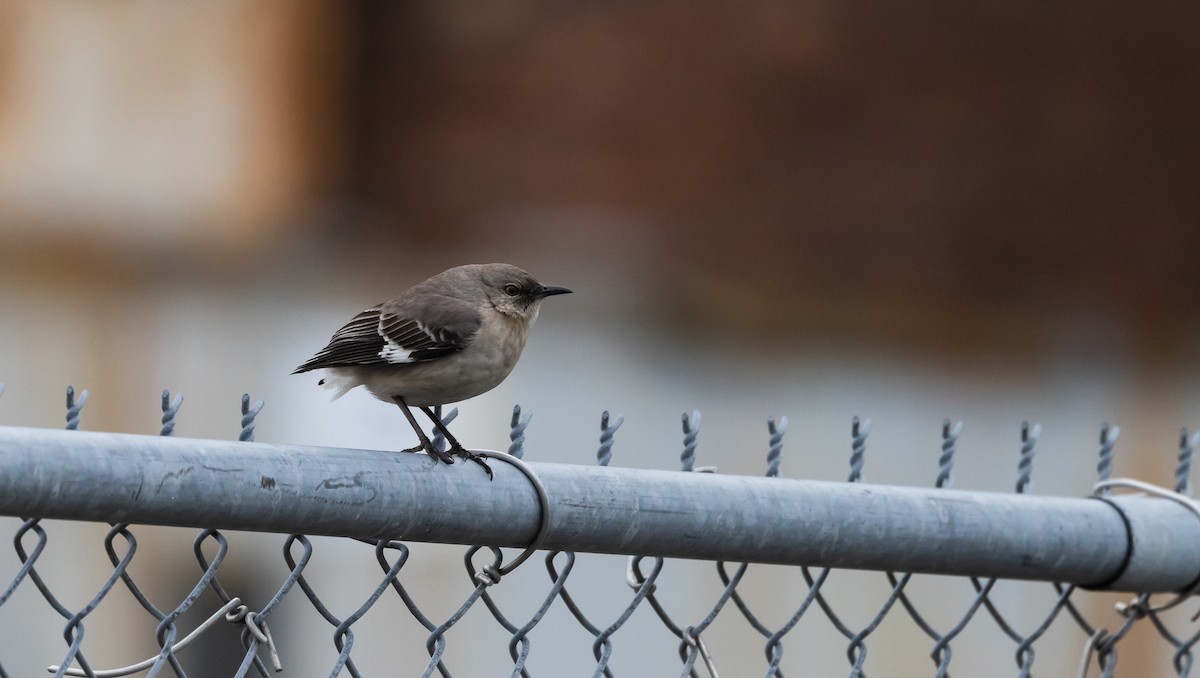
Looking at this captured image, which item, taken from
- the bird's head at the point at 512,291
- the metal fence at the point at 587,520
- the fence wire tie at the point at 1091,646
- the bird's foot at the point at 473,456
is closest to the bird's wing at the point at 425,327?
the bird's head at the point at 512,291

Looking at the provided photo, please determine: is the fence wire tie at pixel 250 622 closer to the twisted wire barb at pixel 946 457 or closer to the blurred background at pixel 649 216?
the twisted wire barb at pixel 946 457

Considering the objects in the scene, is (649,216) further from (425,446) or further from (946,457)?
(946,457)

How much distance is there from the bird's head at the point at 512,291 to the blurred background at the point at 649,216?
128 inches

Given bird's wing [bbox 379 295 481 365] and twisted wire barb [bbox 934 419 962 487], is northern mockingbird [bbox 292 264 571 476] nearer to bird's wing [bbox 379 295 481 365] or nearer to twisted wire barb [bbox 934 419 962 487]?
bird's wing [bbox 379 295 481 365]

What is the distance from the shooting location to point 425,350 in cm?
340

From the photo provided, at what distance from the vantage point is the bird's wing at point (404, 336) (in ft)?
11.1

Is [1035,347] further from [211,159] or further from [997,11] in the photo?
[211,159]

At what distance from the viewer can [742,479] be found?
95.9 inches

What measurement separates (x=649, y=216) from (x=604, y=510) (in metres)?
5.31

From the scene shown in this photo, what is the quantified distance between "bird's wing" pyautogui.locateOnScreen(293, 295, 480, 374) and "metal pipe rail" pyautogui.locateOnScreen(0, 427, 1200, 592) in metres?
1.13

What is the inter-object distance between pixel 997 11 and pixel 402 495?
21.5 ft

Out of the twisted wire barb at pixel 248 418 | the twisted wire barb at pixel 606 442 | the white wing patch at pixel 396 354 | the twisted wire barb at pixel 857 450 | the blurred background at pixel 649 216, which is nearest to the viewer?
the twisted wire barb at pixel 248 418

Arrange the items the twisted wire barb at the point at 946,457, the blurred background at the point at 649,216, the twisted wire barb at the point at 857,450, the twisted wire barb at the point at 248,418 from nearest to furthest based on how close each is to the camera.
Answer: the twisted wire barb at the point at 248,418 → the twisted wire barb at the point at 857,450 → the twisted wire barb at the point at 946,457 → the blurred background at the point at 649,216

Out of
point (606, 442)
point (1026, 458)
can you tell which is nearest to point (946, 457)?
point (1026, 458)
